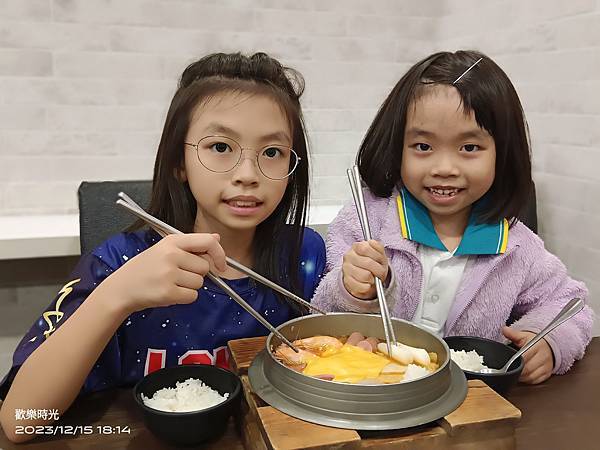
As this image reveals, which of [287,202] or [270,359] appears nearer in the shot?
[270,359]

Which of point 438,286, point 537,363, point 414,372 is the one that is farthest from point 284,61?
point 414,372

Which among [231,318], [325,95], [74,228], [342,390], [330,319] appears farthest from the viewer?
[325,95]

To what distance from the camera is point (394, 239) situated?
4.60 feet

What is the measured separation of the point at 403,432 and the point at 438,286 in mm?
655

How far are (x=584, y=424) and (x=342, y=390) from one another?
442 mm

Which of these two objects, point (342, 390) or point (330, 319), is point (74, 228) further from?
point (342, 390)

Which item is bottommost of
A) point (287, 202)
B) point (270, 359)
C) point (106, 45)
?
point (270, 359)

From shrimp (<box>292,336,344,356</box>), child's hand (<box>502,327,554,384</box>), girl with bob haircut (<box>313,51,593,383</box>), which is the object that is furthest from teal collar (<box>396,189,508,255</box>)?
shrimp (<box>292,336,344,356</box>)

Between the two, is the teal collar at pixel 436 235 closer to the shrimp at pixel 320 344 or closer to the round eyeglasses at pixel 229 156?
the round eyeglasses at pixel 229 156

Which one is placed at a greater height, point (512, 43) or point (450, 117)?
point (512, 43)

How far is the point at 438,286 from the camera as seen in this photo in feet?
4.51

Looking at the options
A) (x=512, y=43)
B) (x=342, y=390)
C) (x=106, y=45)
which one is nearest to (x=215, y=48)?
(x=106, y=45)

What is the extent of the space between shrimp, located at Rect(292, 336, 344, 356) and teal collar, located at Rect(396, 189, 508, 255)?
1.67 ft

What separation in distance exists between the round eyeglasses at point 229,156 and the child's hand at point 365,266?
0.21 meters
